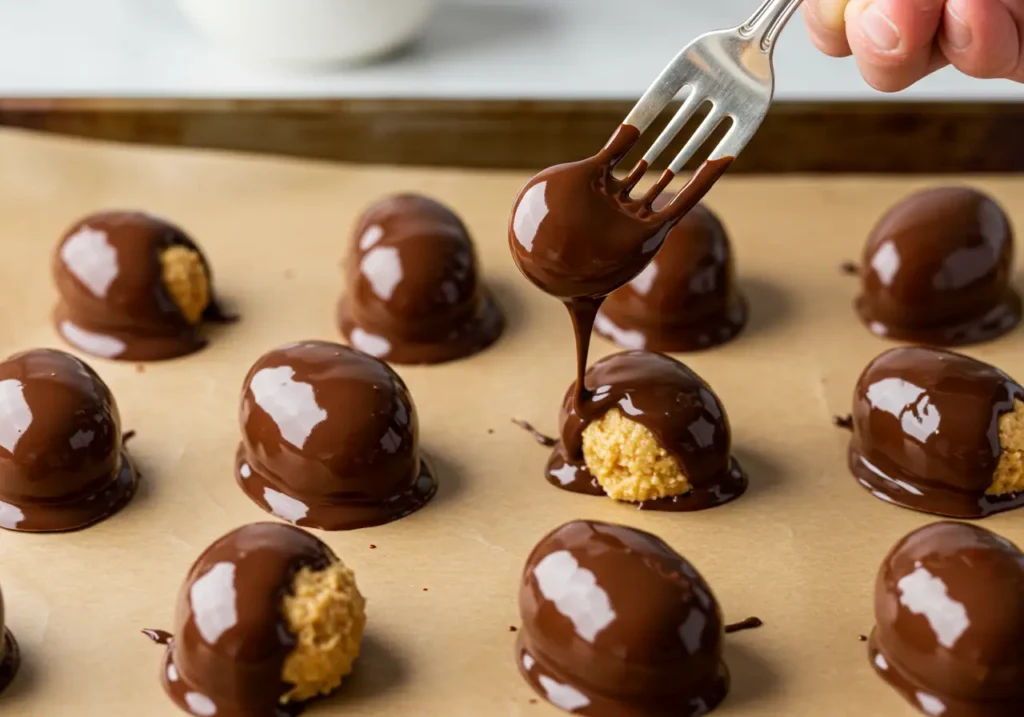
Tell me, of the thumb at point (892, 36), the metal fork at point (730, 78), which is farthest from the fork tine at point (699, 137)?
the thumb at point (892, 36)

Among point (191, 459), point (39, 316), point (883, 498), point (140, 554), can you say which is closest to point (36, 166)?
point (39, 316)

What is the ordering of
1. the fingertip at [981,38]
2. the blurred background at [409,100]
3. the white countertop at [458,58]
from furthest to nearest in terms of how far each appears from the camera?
the white countertop at [458,58] < the blurred background at [409,100] < the fingertip at [981,38]

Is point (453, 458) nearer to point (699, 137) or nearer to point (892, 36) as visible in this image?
point (699, 137)

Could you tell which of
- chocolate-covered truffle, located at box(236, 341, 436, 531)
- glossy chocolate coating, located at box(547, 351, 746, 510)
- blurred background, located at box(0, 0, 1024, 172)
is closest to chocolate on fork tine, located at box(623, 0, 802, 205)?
glossy chocolate coating, located at box(547, 351, 746, 510)

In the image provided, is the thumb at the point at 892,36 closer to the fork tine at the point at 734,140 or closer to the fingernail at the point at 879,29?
the fingernail at the point at 879,29

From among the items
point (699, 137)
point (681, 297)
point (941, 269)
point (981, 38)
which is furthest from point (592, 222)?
point (941, 269)

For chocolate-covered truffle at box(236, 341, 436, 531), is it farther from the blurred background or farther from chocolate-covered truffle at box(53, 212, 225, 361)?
the blurred background

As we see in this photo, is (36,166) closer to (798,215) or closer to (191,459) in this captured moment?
(191,459)
